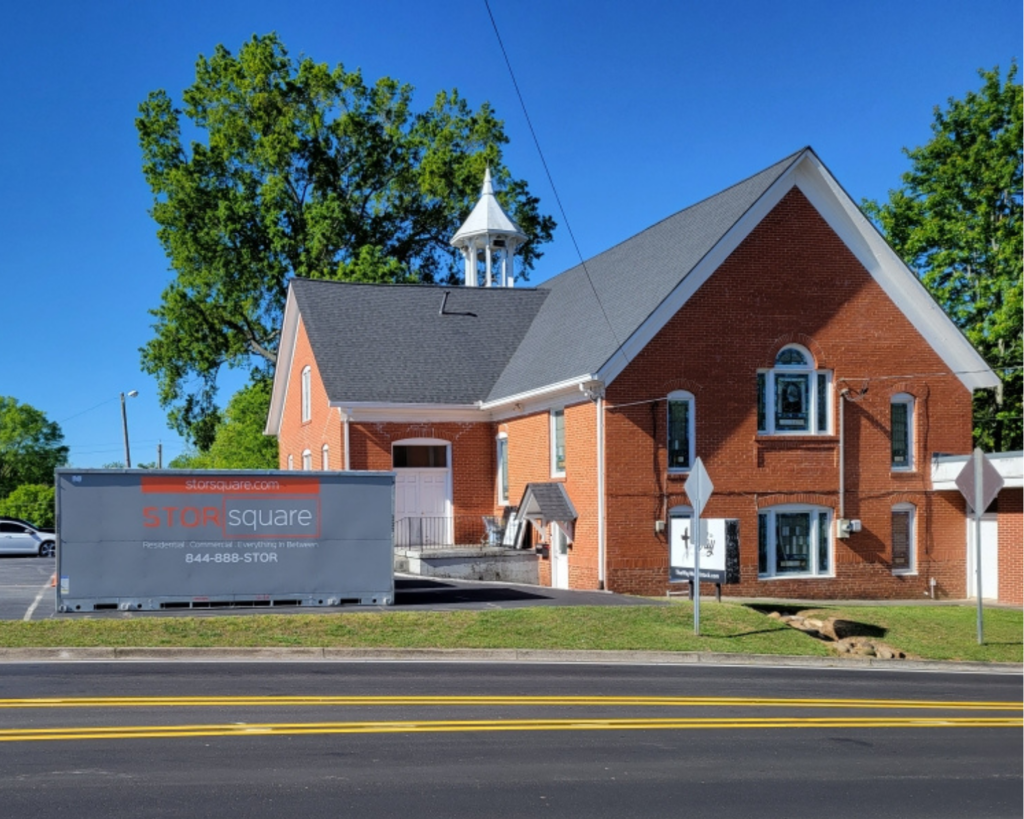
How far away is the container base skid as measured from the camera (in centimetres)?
2058

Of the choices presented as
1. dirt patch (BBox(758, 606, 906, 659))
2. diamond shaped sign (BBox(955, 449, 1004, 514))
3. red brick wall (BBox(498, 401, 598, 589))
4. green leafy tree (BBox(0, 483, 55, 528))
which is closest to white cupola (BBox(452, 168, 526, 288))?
red brick wall (BBox(498, 401, 598, 589))

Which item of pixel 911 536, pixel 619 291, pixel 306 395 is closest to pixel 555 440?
pixel 619 291

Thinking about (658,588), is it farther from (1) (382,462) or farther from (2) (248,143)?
(2) (248,143)

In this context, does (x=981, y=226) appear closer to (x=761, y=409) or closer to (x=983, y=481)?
(x=761, y=409)

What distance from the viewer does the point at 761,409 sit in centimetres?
2700

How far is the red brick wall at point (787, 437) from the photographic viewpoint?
25.8 m

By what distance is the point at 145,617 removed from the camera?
19703 mm

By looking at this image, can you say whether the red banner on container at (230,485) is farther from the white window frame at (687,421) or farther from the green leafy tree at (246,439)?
the green leafy tree at (246,439)

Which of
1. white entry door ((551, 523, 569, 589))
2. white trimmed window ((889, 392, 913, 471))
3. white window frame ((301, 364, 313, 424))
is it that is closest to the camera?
white entry door ((551, 523, 569, 589))

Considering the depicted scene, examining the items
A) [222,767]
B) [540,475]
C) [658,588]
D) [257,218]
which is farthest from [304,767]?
[257,218]

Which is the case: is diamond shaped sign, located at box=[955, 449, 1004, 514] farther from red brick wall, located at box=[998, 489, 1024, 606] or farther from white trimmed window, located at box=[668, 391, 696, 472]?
white trimmed window, located at box=[668, 391, 696, 472]

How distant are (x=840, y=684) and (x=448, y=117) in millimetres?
38488

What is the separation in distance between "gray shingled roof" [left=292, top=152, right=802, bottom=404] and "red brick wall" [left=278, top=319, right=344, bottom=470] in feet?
3.49

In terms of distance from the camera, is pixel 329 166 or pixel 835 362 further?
pixel 329 166
